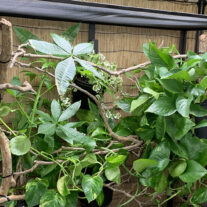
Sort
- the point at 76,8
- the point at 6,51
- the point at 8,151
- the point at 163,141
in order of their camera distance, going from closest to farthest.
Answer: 1. the point at 6,51
2. the point at 8,151
3. the point at 76,8
4. the point at 163,141

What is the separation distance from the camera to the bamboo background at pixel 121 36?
143 centimetres

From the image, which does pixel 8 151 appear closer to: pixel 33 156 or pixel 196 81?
pixel 33 156

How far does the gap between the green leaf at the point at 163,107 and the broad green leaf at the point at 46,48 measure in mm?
423

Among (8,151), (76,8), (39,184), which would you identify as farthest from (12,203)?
(76,8)

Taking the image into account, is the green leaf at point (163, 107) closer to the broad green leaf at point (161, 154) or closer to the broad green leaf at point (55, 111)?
the broad green leaf at point (161, 154)

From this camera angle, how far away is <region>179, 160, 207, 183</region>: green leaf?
3.36 ft

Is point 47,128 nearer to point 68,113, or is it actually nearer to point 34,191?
point 68,113

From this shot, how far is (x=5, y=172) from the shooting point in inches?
34.8

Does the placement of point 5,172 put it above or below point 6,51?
below

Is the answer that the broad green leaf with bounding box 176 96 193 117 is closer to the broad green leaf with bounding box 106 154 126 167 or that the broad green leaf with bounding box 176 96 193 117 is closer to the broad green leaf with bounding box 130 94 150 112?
the broad green leaf with bounding box 130 94 150 112

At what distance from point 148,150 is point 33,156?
1.47 ft

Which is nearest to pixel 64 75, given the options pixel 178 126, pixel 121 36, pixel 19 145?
pixel 19 145

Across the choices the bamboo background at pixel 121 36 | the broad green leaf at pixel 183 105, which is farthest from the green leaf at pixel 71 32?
the broad green leaf at pixel 183 105

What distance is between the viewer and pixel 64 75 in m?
0.65
